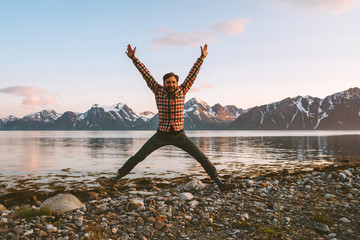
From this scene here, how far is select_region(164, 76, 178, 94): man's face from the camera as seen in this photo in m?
8.45

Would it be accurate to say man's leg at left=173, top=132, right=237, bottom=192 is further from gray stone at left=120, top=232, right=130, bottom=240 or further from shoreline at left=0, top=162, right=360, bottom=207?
shoreline at left=0, top=162, right=360, bottom=207

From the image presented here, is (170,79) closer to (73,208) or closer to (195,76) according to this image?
(195,76)

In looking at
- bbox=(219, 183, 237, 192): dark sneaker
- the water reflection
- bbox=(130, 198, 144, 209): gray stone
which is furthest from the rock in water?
the water reflection

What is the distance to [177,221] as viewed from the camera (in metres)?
8.16

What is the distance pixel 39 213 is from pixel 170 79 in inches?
230

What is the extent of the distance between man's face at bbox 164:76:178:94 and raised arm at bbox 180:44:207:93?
510 millimetres

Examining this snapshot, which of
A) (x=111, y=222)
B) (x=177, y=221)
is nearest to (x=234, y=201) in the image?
(x=177, y=221)

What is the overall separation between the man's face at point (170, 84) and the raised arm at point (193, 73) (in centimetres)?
51

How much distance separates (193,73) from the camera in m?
9.25

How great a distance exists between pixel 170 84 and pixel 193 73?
1.17 metres

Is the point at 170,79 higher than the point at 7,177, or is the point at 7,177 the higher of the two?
the point at 170,79

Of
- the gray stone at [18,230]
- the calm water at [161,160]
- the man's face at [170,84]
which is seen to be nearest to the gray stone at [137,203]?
the gray stone at [18,230]

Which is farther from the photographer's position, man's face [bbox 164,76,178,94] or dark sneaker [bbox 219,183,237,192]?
dark sneaker [bbox 219,183,237,192]

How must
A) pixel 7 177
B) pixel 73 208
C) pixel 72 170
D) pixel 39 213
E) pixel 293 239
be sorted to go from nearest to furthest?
pixel 293 239 → pixel 39 213 → pixel 73 208 → pixel 7 177 → pixel 72 170
